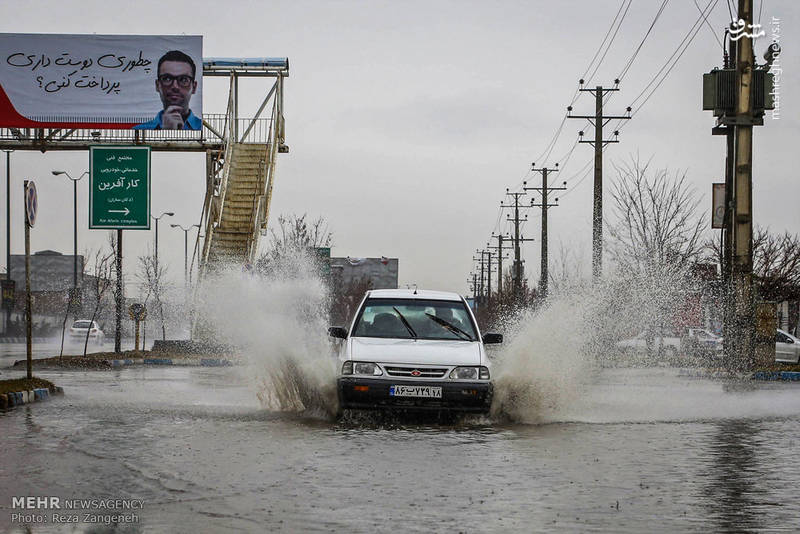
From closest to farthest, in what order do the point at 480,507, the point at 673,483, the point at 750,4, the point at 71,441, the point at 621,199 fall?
the point at 480,507 → the point at 673,483 → the point at 71,441 → the point at 750,4 → the point at 621,199

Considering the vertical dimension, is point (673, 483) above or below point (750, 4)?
below

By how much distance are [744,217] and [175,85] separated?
22.2 meters

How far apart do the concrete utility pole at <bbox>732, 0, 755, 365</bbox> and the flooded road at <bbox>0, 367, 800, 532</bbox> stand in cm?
1345

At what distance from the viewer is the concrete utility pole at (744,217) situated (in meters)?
30.1

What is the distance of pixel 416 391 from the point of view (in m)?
13.7

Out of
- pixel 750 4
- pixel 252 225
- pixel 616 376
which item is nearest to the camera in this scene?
pixel 616 376

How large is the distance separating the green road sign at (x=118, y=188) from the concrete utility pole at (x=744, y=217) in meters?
18.0

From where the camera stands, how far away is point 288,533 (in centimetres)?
720

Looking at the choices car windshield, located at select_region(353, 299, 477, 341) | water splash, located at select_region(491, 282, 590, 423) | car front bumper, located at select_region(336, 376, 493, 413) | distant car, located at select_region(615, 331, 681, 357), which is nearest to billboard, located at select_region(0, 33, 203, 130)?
distant car, located at select_region(615, 331, 681, 357)

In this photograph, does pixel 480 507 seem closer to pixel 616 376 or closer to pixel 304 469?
pixel 304 469

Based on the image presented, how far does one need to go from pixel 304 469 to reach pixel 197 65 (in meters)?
35.6

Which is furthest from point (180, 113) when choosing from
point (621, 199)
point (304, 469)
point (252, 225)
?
point (304, 469)

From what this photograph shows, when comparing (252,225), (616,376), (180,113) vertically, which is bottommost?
(616,376)

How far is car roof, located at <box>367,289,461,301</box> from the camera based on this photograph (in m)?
15.8
